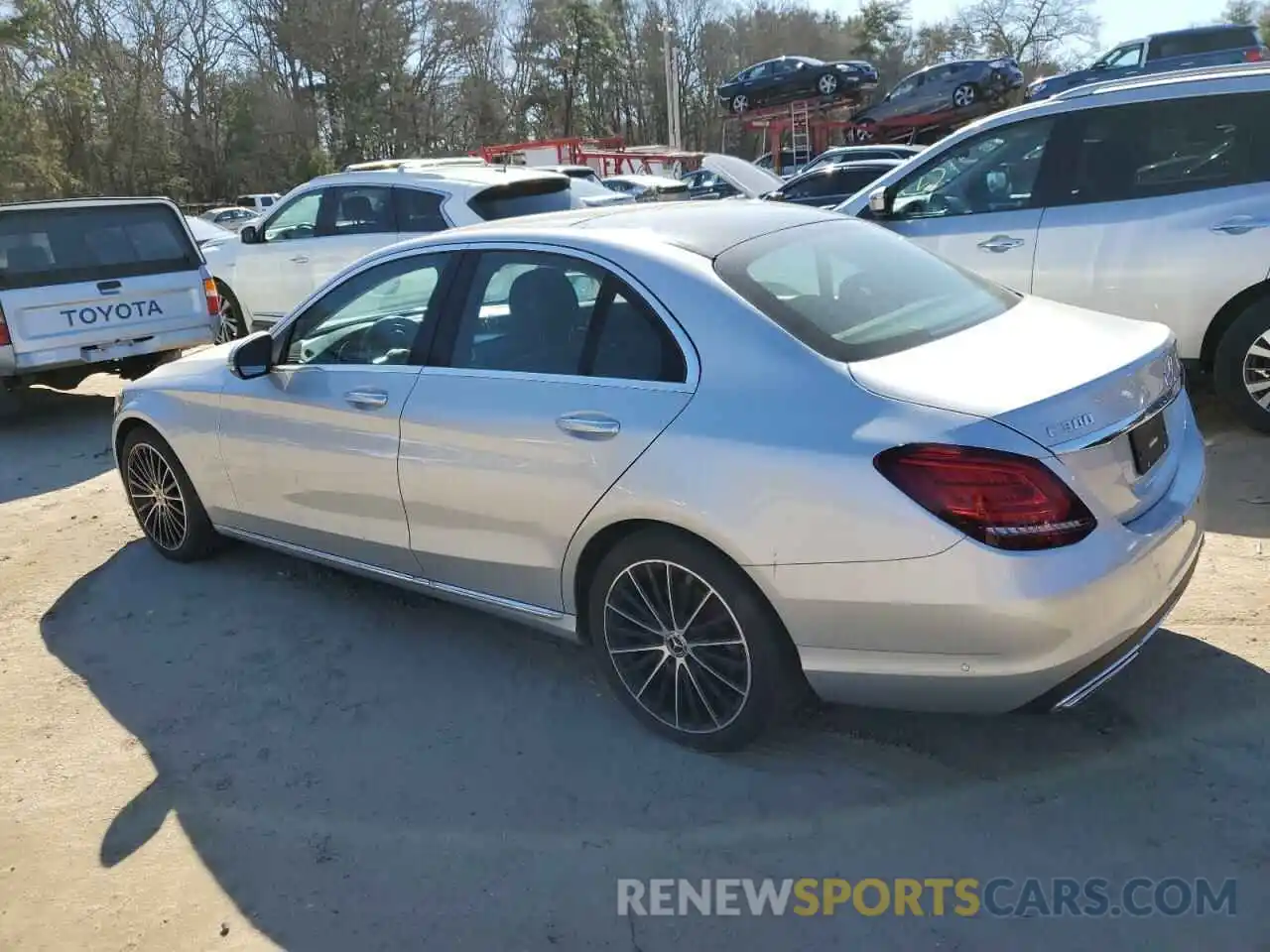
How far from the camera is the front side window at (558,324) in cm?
321

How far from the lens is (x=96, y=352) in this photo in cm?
801

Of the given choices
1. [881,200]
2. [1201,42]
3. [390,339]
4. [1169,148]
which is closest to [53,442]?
[390,339]

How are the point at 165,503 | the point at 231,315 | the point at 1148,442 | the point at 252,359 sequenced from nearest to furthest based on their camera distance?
1. the point at 1148,442
2. the point at 252,359
3. the point at 165,503
4. the point at 231,315

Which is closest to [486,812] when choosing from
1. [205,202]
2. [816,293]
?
[816,293]

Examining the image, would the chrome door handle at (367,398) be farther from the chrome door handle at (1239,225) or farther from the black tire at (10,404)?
the black tire at (10,404)

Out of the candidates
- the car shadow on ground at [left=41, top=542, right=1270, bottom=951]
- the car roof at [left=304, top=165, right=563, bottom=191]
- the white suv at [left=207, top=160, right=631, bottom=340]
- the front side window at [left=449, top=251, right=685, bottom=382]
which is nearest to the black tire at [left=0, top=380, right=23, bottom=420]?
→ the white suv at [left=207, top=160, right=631, bottom=340]

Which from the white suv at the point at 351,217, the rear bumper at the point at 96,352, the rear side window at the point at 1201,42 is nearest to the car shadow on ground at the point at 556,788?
the rear bumper at the point at 96,352

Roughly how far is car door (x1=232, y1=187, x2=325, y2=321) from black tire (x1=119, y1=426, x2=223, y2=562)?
4285 mm

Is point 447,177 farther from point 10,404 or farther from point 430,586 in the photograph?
point 430,586

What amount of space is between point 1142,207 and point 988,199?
2.91 feet

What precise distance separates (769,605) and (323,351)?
7.64 feet

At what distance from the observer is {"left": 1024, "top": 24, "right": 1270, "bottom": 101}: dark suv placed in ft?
62.2

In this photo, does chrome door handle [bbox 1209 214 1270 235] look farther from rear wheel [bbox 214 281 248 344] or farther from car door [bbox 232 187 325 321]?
rear wheel [bbox 214 281 248 344]

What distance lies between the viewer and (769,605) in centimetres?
294
